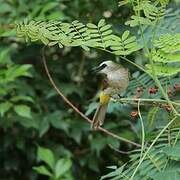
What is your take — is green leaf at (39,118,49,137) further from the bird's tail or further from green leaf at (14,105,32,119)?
the bird's tail

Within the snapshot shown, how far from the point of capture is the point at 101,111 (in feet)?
5.09

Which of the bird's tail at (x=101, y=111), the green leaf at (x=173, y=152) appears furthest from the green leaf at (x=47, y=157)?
the green leaf at (x=173, y=152)

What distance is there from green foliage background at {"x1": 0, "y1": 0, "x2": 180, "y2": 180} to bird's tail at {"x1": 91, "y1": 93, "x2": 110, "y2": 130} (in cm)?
100

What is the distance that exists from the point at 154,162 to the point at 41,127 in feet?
5.00

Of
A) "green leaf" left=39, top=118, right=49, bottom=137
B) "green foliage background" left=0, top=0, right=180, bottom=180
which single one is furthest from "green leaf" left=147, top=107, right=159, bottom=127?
"green leaf" left=39, top=118, right=49, bottom=137

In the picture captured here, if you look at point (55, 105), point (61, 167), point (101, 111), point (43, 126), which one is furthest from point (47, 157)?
point (101, 111)

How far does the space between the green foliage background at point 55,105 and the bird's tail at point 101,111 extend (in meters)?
1.00

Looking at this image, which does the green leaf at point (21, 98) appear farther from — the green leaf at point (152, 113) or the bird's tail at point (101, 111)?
the green leaf at point (152, 113)

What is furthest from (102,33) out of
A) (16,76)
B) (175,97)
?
(16,76)

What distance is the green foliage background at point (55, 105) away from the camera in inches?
105

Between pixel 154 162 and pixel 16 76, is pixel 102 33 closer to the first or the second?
pixel 154 162

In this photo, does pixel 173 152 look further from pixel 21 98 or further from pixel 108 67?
pixel 21 98

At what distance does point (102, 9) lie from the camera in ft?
9.46

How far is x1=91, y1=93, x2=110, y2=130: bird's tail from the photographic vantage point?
150cm
